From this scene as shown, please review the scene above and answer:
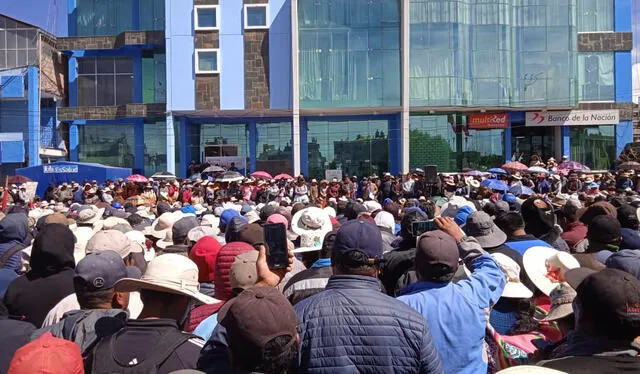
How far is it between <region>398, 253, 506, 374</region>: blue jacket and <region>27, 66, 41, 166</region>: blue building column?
3843 cm

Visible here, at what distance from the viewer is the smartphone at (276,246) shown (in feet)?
13.3

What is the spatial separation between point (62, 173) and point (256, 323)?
1311 inches

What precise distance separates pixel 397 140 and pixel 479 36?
7.54 meters

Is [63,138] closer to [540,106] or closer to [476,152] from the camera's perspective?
[476,152]

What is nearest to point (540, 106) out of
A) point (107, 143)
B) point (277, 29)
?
point (277, 29)

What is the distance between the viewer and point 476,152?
37.3 metres

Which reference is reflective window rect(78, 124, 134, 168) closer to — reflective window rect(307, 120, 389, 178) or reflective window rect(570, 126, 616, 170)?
reflective window rect(307, 120, 389, 178)

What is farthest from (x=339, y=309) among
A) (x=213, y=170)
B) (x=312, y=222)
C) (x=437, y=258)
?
(x=213, y=170)

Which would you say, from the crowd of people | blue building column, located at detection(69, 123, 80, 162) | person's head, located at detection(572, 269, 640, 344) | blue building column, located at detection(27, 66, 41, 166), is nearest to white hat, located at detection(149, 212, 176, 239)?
the crowd of people

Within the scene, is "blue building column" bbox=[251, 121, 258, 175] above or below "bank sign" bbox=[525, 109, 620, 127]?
below

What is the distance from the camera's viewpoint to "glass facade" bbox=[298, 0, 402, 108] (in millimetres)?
34875

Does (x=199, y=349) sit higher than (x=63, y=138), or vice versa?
(x=63, y=138)

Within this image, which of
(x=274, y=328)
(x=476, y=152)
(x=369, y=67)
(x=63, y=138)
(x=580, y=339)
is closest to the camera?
(x=274, y=328)

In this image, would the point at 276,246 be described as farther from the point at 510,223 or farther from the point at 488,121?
the point at 488,121
